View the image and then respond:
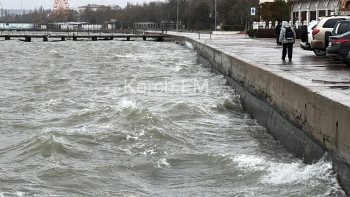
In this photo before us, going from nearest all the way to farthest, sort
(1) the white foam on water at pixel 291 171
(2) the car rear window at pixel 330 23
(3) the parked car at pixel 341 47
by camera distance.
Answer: (1) the white foam on water at pixel 291 171
(3) the parked car at pixel 341 47
(2) the car rear window at pixel 330 23

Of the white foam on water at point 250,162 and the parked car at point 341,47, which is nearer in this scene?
the white foam on water at point 250,162

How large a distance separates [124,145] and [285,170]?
147 inches

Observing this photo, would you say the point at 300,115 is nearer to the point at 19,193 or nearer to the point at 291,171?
the point at 291,171

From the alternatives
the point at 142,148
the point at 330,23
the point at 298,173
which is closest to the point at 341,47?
the point at 330,23

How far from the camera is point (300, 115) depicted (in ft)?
39.7

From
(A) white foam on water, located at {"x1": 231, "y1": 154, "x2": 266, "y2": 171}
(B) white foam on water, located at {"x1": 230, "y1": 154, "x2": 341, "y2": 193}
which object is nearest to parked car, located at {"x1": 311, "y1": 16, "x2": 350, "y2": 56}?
(A) white foam on water, located at {"x1": 231, "y1": 154, "x2": 266, "y2": 171}

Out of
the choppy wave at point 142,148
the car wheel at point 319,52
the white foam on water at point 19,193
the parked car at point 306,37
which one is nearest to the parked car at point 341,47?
the choppy wave at point 142,148

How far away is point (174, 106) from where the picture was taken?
18.5 metres

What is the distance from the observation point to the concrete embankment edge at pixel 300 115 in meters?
9.67

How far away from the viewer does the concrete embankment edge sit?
31.7ft

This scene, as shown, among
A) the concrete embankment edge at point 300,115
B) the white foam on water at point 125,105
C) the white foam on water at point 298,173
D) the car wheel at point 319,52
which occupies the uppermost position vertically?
the car wheel at point 319,52

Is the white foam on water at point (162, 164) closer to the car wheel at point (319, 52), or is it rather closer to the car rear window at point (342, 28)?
the car rear window at point (342, 28)

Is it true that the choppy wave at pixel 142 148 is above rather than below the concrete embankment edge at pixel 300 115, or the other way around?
below

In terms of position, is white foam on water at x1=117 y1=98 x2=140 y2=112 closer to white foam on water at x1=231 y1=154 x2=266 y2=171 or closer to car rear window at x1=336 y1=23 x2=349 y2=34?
white foam on water at x1=231 y1=154 x2=266 y2=171
